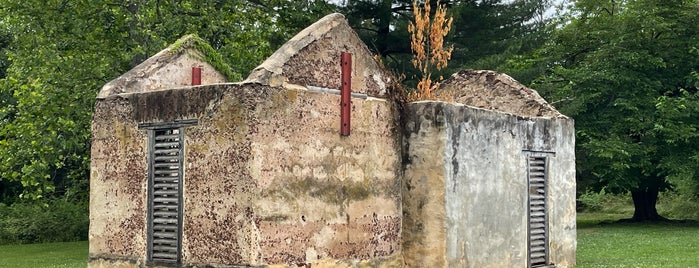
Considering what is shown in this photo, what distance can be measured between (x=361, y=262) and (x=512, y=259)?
2.75 meters

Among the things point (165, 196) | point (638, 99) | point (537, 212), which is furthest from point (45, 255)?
point (638, 99)

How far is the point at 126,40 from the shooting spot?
74.2 ft

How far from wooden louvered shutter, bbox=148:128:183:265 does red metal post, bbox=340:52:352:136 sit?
5.97ft

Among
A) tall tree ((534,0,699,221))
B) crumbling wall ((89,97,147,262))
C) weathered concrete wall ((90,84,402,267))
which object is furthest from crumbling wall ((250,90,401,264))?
tall tree ((534,0,699,221))

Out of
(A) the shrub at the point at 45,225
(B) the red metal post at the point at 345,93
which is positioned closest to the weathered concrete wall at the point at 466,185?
(B) the red metal post at the point at 345,93

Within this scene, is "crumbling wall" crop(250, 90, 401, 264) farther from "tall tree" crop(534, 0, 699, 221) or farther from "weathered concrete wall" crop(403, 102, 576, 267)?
"tall tree" crop(534, 0, 699, 221)

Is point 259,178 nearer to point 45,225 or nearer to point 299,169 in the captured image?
point 299,169

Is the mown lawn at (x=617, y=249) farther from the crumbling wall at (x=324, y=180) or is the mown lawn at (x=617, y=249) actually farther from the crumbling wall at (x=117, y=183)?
the crumbling wall at (x=117, y=183)

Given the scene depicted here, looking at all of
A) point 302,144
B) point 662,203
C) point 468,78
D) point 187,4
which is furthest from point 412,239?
point 662,203

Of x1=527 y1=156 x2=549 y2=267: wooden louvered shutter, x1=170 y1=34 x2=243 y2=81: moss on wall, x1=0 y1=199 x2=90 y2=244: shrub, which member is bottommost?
x1=0 y1=199 x2=90 y2=244: shrub

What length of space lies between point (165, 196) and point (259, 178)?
138 cm

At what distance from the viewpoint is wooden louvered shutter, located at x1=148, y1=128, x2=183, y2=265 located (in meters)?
9.78

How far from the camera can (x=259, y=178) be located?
9.13 m

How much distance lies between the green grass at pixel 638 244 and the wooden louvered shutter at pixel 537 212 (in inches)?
191
